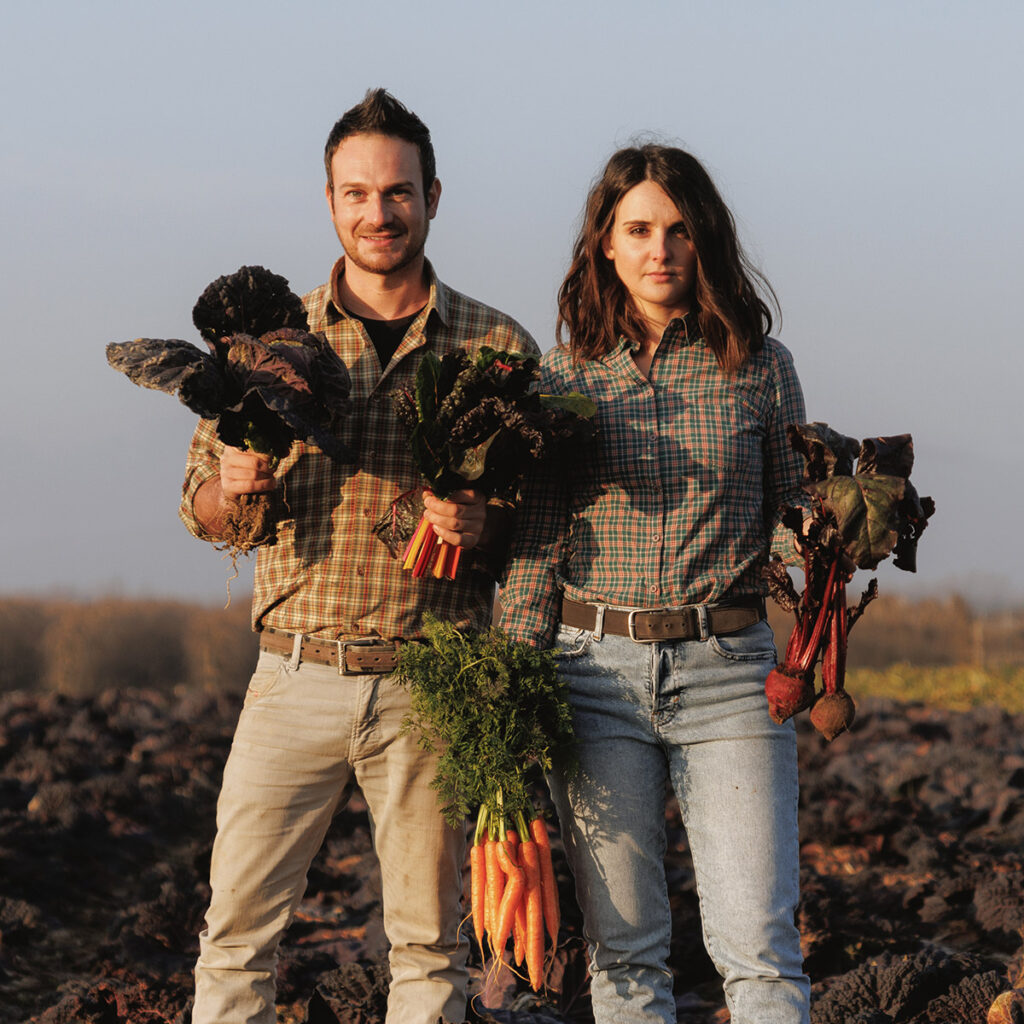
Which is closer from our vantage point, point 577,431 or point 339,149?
point 577,431

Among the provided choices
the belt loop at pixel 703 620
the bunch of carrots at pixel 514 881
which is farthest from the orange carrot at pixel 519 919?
the belt loop at pixel 703 620

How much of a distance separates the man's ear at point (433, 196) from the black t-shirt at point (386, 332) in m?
0.32

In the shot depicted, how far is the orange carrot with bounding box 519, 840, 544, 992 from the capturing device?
3.65m

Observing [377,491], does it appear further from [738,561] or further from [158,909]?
[158,909]

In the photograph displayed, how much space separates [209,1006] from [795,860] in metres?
1.81

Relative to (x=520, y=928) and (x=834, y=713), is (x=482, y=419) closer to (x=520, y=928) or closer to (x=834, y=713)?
(x=834, y=713)

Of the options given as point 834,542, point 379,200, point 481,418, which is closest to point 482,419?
point 481,418

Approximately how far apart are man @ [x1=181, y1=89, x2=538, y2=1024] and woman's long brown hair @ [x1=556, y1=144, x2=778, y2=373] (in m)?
0.49

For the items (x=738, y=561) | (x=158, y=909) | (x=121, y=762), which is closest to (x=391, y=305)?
(x=738, y=561)

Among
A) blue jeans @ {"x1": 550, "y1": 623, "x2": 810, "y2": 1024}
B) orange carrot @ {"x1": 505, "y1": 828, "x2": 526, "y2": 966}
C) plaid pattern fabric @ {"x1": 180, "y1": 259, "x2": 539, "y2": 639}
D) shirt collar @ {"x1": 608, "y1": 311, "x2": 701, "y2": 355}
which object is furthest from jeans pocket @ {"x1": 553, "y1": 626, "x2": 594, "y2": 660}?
shirt collar @ {"x1": 608, "y1": 311, "x2": 701, "y2": 355}

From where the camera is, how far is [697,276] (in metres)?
3.62

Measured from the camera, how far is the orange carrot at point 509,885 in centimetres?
363

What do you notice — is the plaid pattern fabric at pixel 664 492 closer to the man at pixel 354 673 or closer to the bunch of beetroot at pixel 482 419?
the bunch of beetroot at pixel 482 419

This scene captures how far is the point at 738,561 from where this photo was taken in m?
3.52
